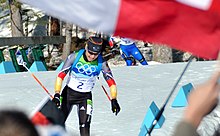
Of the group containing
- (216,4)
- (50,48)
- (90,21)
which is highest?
(216,4)

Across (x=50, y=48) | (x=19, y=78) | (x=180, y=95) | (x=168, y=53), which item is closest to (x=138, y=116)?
(x=180, y=95)

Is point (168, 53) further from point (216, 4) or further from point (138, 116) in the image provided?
point (216, 4)

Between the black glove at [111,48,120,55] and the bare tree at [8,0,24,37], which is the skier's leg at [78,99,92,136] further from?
the bare tree at [8,0,24,37]

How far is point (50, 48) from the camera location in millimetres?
19594

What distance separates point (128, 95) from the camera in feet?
31.6

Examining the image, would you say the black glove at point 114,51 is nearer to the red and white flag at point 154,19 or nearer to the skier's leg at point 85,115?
the skier's leg at point 85,115

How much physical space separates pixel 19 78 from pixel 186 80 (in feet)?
9.00

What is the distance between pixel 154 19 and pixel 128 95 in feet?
21.2

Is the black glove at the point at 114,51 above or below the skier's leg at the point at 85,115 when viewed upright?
below

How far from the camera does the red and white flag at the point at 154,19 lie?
121 inches

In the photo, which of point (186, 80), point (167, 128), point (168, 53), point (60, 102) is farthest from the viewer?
point (168, 53)

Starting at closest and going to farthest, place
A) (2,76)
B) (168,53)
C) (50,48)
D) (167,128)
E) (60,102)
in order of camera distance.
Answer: (60,102), (167,128), (2,76), (168,53), (50,48)

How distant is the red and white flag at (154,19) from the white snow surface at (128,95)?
3.47m

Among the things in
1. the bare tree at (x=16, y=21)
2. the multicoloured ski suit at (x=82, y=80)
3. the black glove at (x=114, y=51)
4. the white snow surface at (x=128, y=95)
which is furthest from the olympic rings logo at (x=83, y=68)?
the bare tree at (x=16, y=21)
